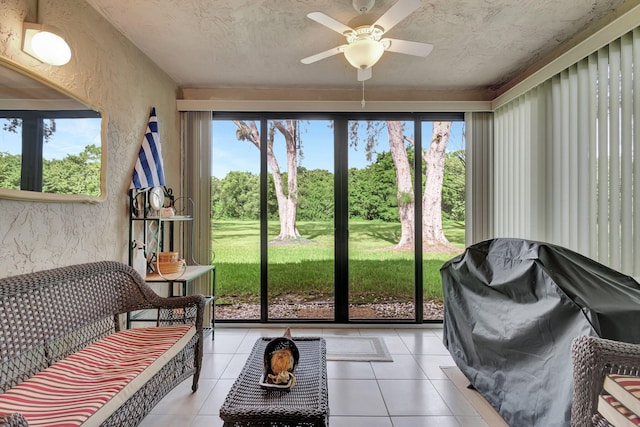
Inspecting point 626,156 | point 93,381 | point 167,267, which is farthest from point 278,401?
point 626,156

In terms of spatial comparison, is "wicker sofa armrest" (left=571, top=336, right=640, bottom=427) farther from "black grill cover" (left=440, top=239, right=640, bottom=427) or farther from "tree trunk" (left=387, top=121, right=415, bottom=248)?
"tree trunk" (left=387, top=121, right=415, bottom=248)

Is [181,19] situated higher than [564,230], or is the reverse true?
[181,19]

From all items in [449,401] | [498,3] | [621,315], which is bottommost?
[449,401]

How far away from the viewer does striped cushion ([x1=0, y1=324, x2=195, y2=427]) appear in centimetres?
126

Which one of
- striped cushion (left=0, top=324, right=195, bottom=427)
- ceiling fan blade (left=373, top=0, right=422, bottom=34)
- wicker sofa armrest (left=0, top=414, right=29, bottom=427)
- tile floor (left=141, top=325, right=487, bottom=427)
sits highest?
ceiling fan blade (left=373, top=0, right=422, bottom=34)

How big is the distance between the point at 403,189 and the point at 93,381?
3.14 m

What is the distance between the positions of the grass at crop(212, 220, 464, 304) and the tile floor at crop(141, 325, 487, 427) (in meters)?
0.62

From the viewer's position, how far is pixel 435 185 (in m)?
3.72

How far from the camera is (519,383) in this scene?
5.57 ft

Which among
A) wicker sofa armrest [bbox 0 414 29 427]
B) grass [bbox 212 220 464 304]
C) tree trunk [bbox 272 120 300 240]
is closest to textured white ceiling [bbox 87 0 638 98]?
tree trunk [bbox 272 120 300 240]

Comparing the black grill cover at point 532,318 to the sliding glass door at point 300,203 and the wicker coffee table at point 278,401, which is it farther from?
the sliding glass door at point 300,203

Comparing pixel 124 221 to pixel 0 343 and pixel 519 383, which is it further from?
pixel 519 383

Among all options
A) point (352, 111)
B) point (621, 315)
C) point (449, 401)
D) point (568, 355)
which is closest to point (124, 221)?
point (352, 111)

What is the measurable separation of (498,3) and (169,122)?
3.04 metres
